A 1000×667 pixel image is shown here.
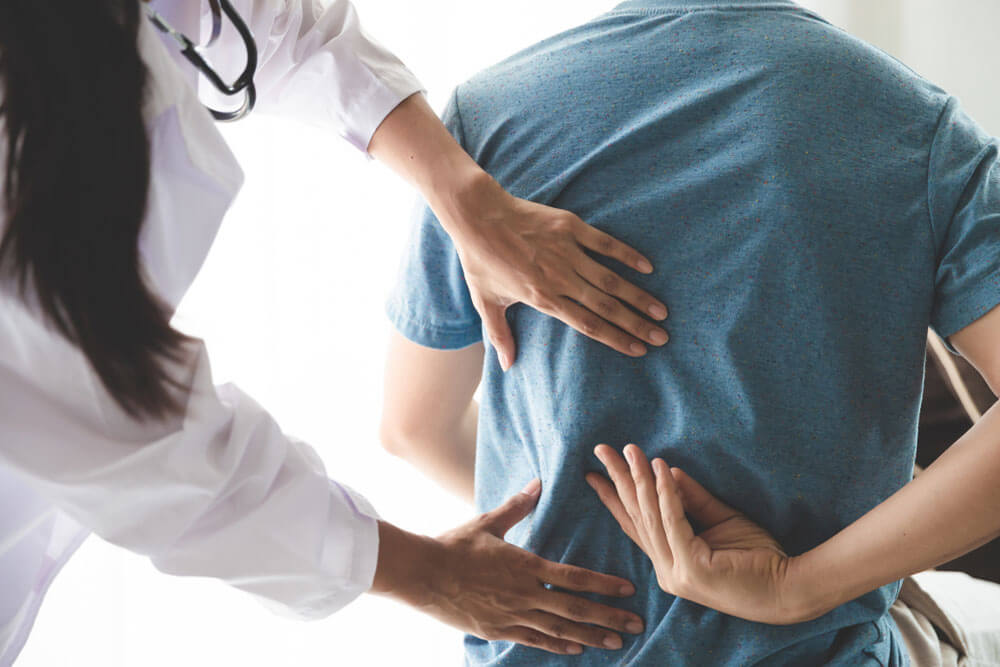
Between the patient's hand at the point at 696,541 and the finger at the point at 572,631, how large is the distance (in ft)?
0.27

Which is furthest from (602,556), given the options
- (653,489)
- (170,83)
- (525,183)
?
(170,83)

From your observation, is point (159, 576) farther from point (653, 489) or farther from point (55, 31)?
point (55, 31)

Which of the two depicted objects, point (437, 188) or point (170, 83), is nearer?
point (170, 83)

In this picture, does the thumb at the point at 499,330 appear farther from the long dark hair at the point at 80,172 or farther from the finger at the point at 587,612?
the long dark hair at the point at 80,172

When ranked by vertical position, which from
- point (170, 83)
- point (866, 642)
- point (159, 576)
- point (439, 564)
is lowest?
point (159, 576)

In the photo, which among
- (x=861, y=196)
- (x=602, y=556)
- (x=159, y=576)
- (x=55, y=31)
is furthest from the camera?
(x=159, y=576)

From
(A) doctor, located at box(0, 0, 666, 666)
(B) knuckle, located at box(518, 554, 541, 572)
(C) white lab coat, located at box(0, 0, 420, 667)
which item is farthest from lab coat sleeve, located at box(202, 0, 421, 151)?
(B) knuckle, located at box(518, 554, 541, 572)

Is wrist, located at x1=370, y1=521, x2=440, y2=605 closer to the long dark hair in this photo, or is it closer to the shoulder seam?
the long dark hair

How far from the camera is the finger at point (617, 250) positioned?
81 centimetres

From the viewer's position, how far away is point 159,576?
1548mm

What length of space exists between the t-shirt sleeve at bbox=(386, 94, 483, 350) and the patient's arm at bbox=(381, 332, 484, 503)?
0.26 ft

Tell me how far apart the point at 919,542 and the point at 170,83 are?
29.9 inches

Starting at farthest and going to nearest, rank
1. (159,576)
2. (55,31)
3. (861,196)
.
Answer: (159,576) → (861,196) → (55,31)

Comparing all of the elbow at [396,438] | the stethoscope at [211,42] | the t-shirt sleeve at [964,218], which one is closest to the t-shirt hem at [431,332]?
the elbow at [396,438]
